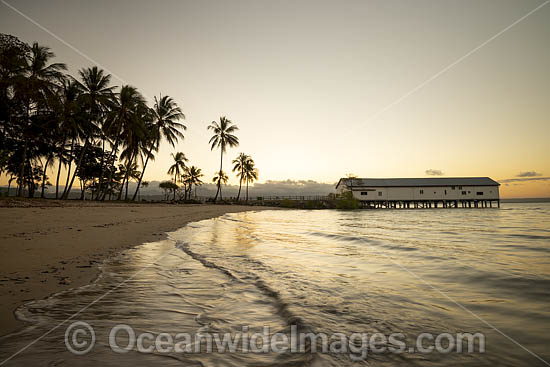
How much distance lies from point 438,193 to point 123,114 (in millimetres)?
51769

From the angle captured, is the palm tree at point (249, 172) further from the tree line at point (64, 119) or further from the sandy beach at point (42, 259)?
the sandy beach at point (42, 259)

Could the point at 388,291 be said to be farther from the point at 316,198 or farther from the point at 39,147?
the point at 316,198

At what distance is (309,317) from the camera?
2.92 metres

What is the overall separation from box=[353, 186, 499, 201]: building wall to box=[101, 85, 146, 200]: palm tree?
3885 cm

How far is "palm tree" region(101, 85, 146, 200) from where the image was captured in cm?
3111

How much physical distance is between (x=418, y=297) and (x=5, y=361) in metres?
4.08

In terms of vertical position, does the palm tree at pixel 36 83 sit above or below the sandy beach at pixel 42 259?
above

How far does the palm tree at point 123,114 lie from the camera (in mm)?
31109

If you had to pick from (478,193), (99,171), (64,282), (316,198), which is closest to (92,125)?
(99,171)

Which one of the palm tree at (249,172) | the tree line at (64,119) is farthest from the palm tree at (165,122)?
the palm tree at (249,172)

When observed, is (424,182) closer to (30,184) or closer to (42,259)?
(42,259)

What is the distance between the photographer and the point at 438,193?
170 feet

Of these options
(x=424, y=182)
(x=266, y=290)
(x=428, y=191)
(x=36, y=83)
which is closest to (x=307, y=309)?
(x=266, y=290)

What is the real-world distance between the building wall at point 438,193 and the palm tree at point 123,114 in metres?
38.9
